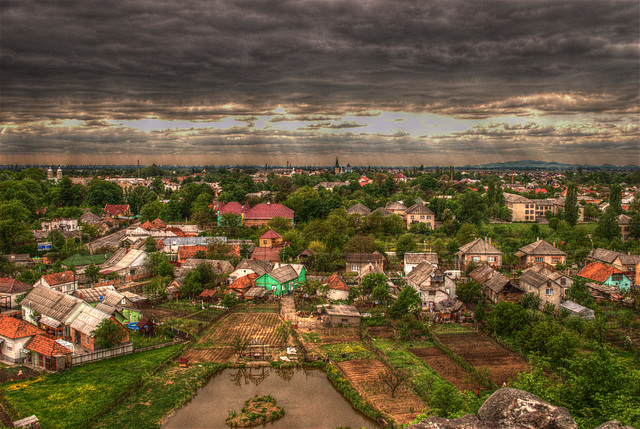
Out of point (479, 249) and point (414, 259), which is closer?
point (414, 259)

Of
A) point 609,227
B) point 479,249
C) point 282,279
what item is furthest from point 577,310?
point 609,227

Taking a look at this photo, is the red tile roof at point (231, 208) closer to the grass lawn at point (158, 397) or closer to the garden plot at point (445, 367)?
the grass lawn at point (158, 397)

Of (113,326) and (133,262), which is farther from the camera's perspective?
(133,262)

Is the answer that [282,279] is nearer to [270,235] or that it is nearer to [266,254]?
[266,254]

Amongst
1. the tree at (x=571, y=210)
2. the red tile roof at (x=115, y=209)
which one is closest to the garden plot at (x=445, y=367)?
the tree at (x=571, y=210)

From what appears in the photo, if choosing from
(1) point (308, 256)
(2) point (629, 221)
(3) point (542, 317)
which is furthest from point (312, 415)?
(2) point (629, 221)

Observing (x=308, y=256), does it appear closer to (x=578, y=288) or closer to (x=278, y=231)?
(x=278, y=231)
